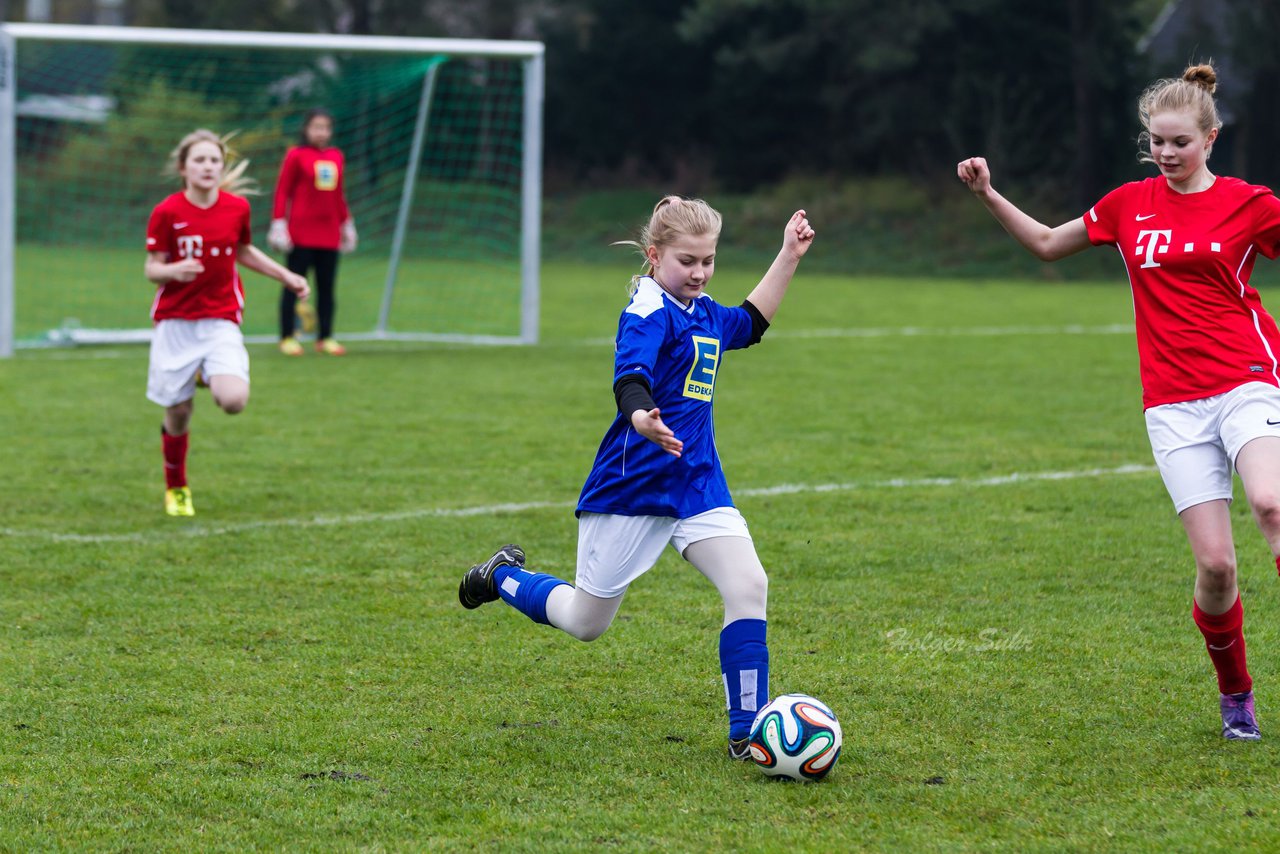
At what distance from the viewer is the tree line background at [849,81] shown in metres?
30.1

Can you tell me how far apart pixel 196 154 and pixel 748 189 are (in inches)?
1134

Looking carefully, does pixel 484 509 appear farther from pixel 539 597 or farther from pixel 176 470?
pixel 539 597

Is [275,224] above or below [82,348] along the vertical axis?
above

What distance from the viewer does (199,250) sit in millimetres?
7289

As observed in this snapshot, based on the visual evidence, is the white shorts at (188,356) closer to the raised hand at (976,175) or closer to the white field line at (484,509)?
the white field line at (484,509)

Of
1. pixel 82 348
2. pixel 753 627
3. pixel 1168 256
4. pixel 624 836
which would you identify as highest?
pixel 1168 256

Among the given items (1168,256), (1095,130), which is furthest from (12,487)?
(1095,130)

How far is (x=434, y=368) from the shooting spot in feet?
42.1

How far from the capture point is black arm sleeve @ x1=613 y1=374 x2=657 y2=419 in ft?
12.4

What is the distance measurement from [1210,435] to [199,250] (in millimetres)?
4878

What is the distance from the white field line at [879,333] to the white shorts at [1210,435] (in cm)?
1068

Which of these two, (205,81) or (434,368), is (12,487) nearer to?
(434,368)

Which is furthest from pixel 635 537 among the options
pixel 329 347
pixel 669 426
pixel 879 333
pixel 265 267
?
pixel 879 333

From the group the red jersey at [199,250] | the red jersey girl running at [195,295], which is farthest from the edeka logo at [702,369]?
the red jersey at [199,250]
